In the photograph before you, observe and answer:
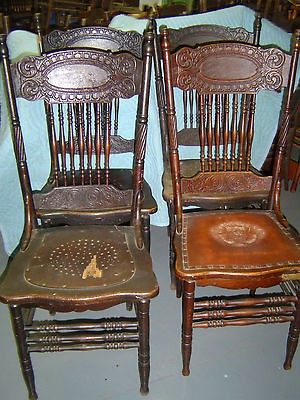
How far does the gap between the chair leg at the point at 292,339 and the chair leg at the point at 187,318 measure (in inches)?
12.9

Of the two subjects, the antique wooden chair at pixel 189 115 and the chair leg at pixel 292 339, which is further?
the antique wooden chair at pixel 189 115

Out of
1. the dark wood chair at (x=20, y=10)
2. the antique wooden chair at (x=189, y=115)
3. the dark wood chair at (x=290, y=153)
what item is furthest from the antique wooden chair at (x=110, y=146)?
the dark wood chair at (x=20, y=10)

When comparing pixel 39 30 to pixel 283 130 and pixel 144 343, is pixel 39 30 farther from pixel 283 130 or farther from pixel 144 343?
pixel 144 343

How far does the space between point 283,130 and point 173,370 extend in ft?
2.90

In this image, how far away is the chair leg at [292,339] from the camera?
1290 mm

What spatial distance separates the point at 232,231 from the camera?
4.33 feet

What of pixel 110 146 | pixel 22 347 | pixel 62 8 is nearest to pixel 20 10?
pixel 62 8

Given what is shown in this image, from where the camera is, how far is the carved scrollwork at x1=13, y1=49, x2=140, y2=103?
116cm

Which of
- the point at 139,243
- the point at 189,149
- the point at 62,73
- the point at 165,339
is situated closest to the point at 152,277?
the point at 139,243

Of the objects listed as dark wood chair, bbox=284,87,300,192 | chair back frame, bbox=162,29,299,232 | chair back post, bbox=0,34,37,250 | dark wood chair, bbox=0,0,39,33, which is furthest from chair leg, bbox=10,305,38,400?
dark wood chair, bbox=0,0,39,33

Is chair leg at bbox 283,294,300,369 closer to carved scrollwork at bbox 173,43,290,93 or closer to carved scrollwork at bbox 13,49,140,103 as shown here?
carved scrollwork at bbox 173,43,290,93

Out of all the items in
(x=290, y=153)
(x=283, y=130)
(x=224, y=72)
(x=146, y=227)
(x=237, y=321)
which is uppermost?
(x=224, y=72)

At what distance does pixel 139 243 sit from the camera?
125 centimetres

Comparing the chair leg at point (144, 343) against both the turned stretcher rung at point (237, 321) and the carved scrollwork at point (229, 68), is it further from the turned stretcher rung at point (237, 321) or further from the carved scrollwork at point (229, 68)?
A: the carved scrollwork at point (229, 68)
